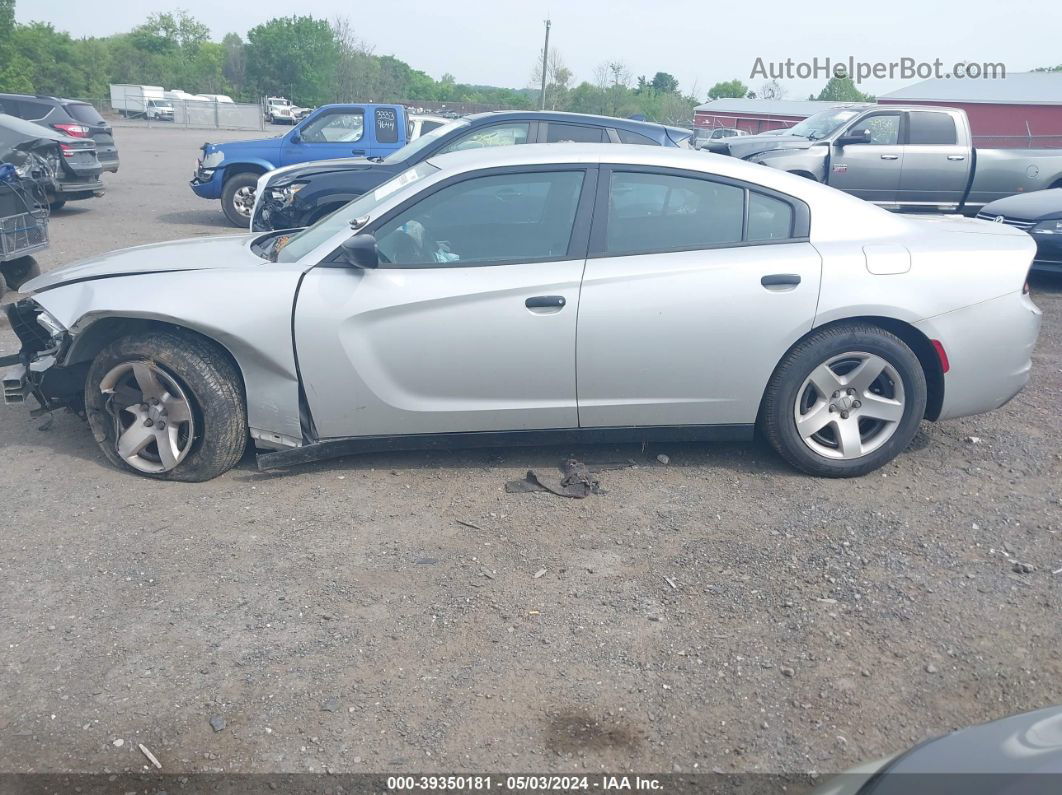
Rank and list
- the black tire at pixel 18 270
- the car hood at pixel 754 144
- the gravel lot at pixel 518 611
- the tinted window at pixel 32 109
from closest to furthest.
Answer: the gravel lot at pixel 518 611 < the black tire at pixel 18 270 < the car hood at pixel 754 144 < the tinted window at pixel 32 109

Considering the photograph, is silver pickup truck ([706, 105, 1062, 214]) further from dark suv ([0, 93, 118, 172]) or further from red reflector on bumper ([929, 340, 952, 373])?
dark suv ([0, 93, 118, 172])

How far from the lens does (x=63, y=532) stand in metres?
4.09

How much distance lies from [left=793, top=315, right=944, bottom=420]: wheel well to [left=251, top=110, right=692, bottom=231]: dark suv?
567cm

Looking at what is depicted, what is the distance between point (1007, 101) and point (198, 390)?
45100 millimetres

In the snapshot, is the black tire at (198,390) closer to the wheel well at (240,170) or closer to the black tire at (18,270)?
the black tire at (18,270)

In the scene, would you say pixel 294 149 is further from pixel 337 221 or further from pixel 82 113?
pixel 337 221

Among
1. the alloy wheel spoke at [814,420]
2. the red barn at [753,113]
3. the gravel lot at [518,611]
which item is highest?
the red barn at [753,113]

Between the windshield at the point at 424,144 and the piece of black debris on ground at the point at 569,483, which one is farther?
the windshield at the point at 424,144

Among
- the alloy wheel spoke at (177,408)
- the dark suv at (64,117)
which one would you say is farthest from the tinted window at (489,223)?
the dark suv at (64,117)

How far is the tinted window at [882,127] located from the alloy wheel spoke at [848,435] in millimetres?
10105

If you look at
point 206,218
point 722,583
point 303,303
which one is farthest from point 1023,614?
point 206,218

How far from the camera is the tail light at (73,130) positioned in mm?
15035

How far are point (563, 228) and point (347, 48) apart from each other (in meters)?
65.7

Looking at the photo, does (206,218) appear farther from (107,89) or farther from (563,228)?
(107,89)
